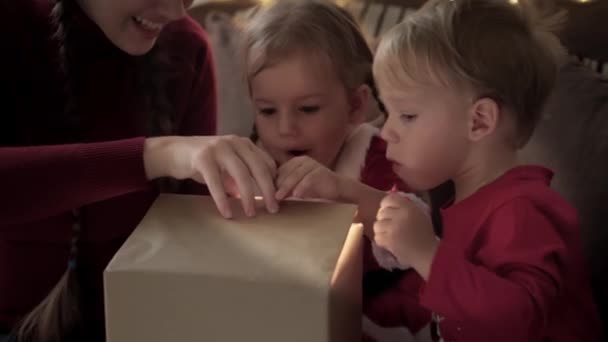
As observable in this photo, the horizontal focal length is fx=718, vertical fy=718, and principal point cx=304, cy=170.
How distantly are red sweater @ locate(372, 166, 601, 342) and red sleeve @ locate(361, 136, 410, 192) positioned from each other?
1.03 feet

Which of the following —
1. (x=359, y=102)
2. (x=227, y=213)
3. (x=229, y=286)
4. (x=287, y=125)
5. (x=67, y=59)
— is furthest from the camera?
(x=359, y=102)

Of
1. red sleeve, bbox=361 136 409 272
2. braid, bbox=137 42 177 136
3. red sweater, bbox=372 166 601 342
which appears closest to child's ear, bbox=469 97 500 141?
red sweater, bbox=372 166 601 342

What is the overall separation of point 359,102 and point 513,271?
54 centimetres

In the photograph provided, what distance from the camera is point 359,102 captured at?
4.13 ft

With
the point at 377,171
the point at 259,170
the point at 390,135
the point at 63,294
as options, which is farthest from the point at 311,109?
the point at 63,294

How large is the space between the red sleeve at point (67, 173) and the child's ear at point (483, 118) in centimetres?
41

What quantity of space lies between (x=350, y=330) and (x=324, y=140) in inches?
16.3

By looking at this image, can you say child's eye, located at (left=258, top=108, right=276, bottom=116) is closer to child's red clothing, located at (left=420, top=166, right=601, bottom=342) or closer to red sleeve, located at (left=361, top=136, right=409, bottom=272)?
red sleeve, located at (left=361, top=136, right=409, bottom=272)

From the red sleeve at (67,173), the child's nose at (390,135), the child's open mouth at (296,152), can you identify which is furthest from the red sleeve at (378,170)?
the red sleeve at (67,173)

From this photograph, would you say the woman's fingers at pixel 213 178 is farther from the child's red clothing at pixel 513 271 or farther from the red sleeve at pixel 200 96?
the red sleeve at pixel 200 96

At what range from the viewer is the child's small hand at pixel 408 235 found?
86cm

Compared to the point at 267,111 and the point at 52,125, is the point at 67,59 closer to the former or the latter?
the point at 52,125

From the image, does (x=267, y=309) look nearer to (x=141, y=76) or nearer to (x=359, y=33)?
(x=141, y=76)

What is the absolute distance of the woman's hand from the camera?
81 centimetres
